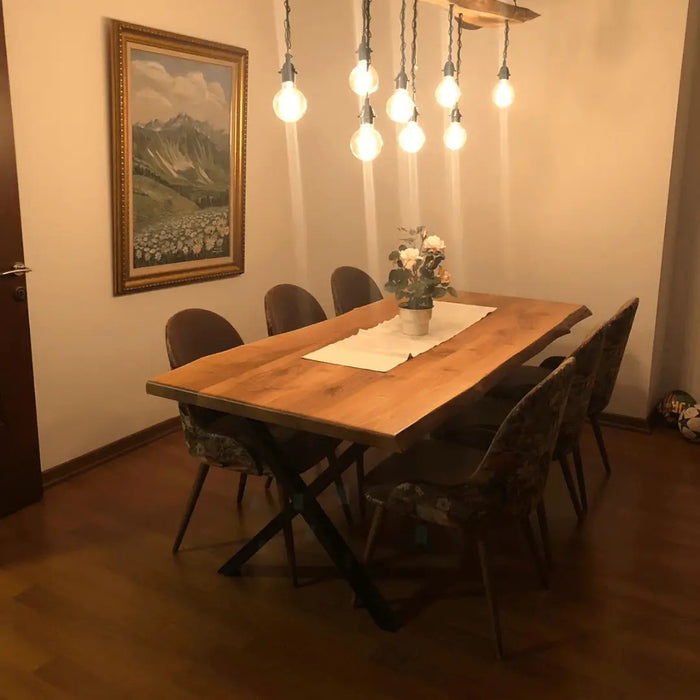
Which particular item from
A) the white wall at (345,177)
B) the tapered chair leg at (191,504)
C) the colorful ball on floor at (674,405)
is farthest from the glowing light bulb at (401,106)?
the colorful ball on floor at (674,405)

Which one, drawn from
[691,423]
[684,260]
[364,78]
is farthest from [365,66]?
[691,423]

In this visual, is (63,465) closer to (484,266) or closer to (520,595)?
(520,595)

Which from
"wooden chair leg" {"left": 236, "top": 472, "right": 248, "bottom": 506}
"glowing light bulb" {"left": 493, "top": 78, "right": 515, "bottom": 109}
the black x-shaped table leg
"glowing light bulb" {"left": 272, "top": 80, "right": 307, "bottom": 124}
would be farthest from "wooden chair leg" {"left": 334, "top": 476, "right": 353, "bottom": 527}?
"glowing light bulb" {"left": 493, "top": 78, "right": 515, "bottom": 109}

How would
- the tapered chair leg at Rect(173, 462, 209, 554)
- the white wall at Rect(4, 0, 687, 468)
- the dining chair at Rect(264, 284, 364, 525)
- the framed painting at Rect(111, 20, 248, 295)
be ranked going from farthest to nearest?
the framed painting at Rect(111, 20, 248, 295) → the dining chair at Rect(264, 284, 364, 525) → the white wall at Rect(4, 0, 687, 468) → the tapered chair leg at Rect(173, 462, 209, 554)

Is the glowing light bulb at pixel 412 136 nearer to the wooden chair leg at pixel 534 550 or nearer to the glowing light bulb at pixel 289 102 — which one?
the glowing light bulb at pixel 289 102

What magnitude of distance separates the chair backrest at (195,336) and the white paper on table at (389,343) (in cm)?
43

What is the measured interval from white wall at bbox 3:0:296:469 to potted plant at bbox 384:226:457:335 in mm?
1444

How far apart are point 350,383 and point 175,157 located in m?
1.92

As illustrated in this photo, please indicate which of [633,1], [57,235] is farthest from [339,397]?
[633,1]

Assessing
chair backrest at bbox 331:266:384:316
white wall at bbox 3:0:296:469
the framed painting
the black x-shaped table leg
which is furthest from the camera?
chair backrest at bbox 331:266:384:316

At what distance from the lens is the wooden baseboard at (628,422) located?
12.6 feet

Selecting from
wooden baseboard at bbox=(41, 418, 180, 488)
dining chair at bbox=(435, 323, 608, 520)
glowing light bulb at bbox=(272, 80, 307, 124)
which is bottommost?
wooden baseboard at bbox=(41, 418, 180, 488)

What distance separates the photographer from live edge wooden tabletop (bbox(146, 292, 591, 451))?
2.02 m

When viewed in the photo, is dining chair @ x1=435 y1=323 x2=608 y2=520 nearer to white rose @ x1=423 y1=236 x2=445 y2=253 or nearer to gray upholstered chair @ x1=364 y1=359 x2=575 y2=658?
gray upholstered chair @ x1=364 y1=359 x2=575 y2=658
